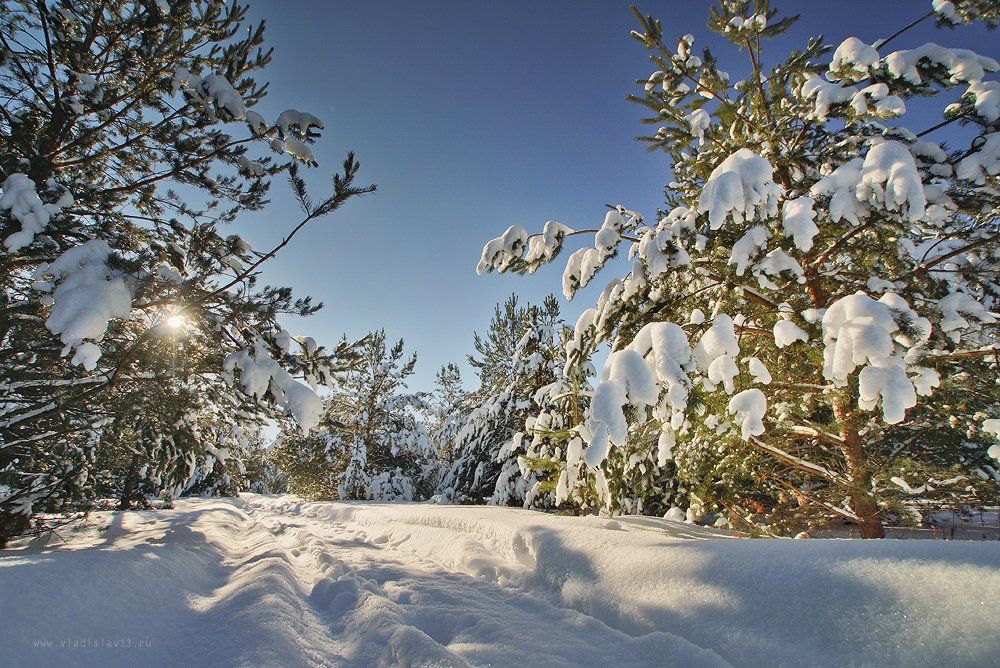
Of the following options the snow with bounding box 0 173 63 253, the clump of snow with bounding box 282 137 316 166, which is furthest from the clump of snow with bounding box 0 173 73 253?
the clump of snow with bounding box 282 137 316 166

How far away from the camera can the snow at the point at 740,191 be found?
2.17m

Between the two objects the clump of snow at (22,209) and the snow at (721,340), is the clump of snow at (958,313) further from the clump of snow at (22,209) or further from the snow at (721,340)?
the clump of snow at (22,209)

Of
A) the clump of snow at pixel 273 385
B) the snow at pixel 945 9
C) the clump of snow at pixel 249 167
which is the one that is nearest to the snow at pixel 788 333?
the snow at pixel 945 9

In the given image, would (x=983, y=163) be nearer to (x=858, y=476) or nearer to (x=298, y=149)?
(x=858, y=476)

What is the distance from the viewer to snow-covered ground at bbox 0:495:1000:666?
1.32 m

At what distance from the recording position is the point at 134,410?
408 cm

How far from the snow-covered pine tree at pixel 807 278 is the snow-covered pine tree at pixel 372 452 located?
50.6ft

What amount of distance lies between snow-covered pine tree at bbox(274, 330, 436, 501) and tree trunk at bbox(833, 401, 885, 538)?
16.2m

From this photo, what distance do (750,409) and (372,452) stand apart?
18.3 metres

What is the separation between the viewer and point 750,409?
7.42ft

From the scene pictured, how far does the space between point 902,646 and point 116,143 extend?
23.8 feet

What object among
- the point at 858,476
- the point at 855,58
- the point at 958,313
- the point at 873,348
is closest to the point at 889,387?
the point at 873,348

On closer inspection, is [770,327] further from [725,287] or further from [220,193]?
[220,193]

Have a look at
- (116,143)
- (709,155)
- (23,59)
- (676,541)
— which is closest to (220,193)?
(116,143)
